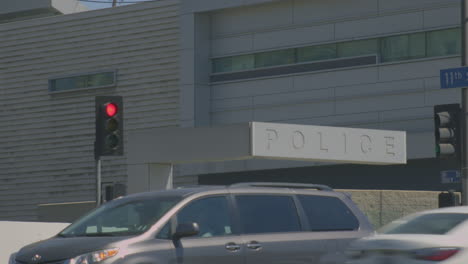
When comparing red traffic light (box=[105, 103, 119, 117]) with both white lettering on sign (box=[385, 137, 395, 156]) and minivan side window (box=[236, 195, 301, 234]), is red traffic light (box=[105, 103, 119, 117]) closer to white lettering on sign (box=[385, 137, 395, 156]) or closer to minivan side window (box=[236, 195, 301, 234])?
minivan side window (box=[236, 195, 301, 234])

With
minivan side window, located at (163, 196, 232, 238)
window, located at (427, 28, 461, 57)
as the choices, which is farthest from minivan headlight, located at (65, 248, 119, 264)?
window, located at (427, 28, 461, 57)

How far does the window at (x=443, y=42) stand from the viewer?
3709cm

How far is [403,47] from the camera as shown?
3859 cm

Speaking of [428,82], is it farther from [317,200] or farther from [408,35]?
[317,200]

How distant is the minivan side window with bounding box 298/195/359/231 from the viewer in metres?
13.5

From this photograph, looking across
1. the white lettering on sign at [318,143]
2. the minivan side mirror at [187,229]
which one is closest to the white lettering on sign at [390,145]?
the white lettering on sign at [318,143]

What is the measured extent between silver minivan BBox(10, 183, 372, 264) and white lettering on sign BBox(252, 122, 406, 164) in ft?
45.9

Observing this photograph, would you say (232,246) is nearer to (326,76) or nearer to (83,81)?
(326,76)

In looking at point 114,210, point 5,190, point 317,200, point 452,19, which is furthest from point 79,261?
point 5,190

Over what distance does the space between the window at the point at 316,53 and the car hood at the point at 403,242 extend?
27.9 m

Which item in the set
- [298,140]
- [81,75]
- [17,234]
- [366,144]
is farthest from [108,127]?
[81,75]

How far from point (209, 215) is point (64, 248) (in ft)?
6.30

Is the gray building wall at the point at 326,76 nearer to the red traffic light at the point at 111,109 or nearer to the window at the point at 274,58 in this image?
the window at the point at 274,58

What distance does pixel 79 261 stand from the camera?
11273 mm
